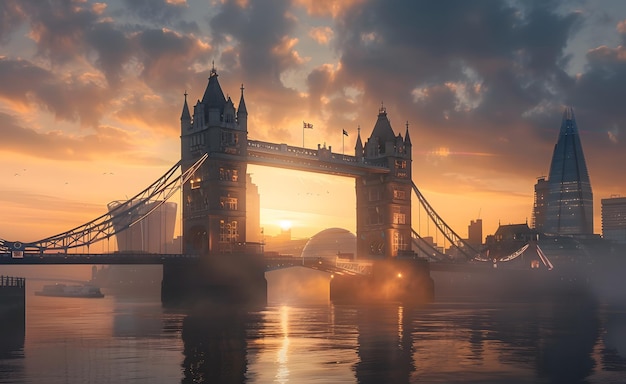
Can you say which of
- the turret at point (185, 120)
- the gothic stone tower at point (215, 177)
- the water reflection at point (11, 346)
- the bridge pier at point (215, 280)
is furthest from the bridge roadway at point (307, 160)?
the water reflection at point (11, 346)

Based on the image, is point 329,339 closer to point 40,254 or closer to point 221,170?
point 40,254

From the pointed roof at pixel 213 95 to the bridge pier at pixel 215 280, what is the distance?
29.2 meters

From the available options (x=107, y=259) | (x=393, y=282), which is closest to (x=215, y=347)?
(x=107, y=259)

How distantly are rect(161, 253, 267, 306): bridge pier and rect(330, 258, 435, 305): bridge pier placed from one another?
35.7m

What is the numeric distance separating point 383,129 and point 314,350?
125914mm

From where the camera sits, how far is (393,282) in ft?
583

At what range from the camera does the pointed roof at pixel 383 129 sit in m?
187

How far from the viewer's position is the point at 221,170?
14600 centimetres

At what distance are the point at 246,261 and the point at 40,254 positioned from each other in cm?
3727

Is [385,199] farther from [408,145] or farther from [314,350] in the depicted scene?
[314,350]

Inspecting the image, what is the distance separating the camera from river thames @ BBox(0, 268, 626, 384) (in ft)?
Result: 175

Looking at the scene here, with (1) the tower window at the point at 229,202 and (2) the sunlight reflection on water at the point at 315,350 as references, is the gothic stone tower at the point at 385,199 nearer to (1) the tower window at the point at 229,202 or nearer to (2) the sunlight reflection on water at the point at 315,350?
(1) the tower window at the point at 229,202

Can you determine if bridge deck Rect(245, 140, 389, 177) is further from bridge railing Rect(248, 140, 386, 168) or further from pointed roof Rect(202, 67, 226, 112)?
pointed roof Rect(202, 67, 226, 112)

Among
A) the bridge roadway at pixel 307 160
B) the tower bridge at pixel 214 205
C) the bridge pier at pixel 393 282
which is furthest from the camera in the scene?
the bridge pier at pixel 393 282
